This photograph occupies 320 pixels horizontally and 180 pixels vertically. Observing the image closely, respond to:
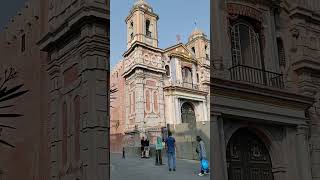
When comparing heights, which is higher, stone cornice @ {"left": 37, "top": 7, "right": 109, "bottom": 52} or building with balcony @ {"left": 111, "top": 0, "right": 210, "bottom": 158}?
stone cornice @ {"left": 37, "top": 7, "right": 109, "bottom": 52}

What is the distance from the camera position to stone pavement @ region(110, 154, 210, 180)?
7.24 feet

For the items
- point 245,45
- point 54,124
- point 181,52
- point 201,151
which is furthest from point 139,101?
point 245,45

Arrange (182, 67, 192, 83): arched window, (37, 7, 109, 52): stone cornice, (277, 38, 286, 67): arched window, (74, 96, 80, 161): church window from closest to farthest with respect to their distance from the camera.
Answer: (182, 67, 192, 83): arched window
(37, 7, 109, 52): stone cornice
(74, 96, 80, 161): church window
(277, 38, 286, 67): arched window

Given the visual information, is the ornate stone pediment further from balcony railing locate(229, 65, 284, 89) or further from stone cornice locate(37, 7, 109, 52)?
balcony railing locate(229, 65, 284, 89)

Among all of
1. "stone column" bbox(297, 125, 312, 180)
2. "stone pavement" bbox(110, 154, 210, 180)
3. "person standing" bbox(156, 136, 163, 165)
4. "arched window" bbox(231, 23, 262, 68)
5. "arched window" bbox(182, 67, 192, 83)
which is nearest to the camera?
"stone pavement" bbox(110, 154, 210, 180)

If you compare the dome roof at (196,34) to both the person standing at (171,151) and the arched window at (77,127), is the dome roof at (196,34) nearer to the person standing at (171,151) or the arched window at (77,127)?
the person standing at (171,151)

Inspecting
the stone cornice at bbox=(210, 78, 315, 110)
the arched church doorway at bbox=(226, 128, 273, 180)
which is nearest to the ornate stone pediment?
the stone cornice at bbox=(210, 78, 315, 110)

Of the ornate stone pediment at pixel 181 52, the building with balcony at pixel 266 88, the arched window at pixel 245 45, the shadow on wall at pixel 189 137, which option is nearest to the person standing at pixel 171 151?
the shadow on wall at pixel 189 137

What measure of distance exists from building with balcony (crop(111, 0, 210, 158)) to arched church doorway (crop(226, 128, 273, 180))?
212 centimetres

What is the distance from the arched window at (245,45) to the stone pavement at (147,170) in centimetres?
263

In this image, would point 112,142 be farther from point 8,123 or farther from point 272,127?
point 272,127

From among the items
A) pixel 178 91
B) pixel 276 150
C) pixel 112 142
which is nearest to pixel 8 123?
pixel 112 142

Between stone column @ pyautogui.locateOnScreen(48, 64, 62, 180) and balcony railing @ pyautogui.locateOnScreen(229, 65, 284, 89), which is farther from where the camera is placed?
balcony railing @ pyautogui.locateOnScreen(229, 65, 284, 89)

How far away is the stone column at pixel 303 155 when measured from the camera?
15.6 ft
